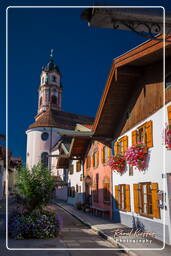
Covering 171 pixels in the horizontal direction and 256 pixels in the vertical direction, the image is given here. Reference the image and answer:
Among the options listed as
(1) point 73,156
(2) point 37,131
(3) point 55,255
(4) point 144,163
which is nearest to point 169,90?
(4) point 144,163

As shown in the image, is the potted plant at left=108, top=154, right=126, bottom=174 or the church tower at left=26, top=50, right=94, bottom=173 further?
the church tower at left=26, top=50, right=94, bottom=173

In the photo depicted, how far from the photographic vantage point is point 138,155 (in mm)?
11586

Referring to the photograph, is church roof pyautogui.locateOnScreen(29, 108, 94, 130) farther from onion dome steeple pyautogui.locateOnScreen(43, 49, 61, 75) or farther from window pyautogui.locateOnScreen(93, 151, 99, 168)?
window pyautogui.locateOnScreen(93, 151, 99, 168)

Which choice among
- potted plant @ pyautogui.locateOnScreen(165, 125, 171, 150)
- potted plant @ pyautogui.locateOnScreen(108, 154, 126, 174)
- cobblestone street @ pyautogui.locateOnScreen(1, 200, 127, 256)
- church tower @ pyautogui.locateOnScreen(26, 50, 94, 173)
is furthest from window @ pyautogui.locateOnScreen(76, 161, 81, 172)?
potted plant @ pyautogui.locateOnScreen(165, 125, 171, 150)

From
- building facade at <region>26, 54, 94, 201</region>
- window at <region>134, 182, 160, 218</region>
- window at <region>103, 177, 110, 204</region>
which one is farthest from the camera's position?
building facade at <region>26, 54, 94, 201</region>

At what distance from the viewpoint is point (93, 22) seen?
163 inches

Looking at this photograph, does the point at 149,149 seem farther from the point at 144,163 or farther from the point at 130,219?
the point at 130,219

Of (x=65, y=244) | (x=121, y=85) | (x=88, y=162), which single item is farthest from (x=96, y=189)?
(x=65, y=244)

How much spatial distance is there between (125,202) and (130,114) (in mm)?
4512

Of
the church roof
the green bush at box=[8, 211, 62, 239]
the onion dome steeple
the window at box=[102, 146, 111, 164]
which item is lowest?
the green bush at box=[8, 211, 62, 239]

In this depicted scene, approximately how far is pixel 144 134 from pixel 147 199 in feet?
8.86

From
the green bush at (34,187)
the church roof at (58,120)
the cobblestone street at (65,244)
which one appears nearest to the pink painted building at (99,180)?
the cobblestone street at (65,244)

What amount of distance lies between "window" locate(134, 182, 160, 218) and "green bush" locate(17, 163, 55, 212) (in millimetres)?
3815

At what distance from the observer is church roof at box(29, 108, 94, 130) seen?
51.2 m
